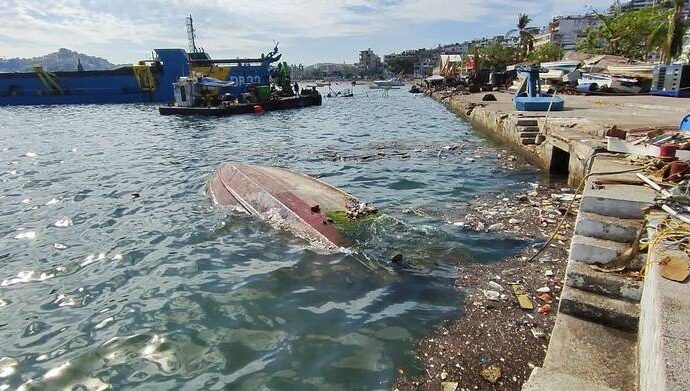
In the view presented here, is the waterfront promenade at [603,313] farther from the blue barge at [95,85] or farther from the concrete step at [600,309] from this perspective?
the blue barge at [95,85]

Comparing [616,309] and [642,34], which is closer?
[616,309]

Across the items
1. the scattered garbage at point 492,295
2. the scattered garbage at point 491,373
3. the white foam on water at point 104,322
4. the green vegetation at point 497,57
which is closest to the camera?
Answer: the scattered garbage at point 491,373

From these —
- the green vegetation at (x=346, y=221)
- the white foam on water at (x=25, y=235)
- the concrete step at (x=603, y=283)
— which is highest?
the concrete step at (x=603, y=283)

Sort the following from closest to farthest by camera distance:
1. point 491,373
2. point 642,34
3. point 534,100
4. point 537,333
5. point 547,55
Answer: point 491,373
point 537,333
point 534,100
point 642,34
point 547,55

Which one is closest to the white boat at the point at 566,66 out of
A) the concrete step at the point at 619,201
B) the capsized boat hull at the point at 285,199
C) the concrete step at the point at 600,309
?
the capsized boat hull at the point at 285,199

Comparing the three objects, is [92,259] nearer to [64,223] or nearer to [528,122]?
[64,223]

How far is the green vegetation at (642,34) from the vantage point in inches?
1293

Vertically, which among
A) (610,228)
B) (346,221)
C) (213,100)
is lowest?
(346,221)

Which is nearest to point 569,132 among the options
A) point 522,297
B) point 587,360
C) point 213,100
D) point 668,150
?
point 668,150

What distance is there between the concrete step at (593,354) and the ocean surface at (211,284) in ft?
4.89

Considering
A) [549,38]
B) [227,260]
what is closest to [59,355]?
[227,260]

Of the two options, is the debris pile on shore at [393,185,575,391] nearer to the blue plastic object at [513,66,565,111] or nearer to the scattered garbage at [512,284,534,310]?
the scattered garbage at [512,284,534,310]

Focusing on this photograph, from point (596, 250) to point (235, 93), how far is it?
48.5 meters

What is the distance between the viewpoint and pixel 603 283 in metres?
4.44
